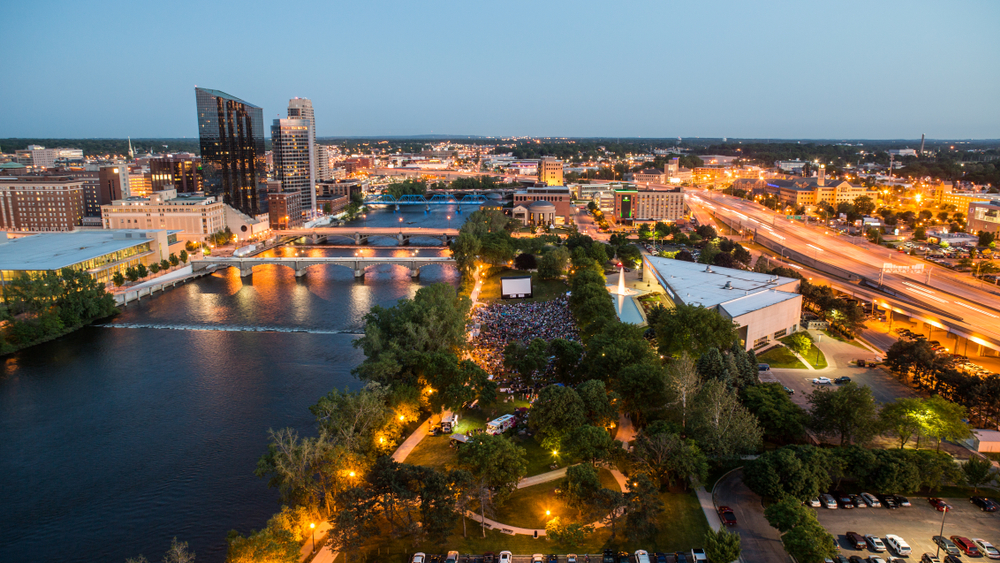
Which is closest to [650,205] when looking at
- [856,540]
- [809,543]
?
[856,540]

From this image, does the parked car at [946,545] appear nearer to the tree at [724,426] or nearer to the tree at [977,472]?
the tree at [977,472]

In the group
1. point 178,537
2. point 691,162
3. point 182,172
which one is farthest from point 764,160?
point 178,537

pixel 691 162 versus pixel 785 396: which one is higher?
pixel 691 162

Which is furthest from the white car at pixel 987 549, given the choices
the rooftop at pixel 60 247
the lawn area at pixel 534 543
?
the rooftop at pixel 60 247

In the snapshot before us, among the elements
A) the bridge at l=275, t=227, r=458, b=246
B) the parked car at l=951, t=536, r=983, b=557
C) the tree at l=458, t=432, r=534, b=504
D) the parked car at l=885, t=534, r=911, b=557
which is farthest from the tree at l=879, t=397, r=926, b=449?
the bridge at l=275, t=227, r=458, b=246

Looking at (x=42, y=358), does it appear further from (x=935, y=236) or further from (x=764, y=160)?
(x=764, y=160)

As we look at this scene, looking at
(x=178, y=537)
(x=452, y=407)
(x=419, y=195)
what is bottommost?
(x=178, y=537)
